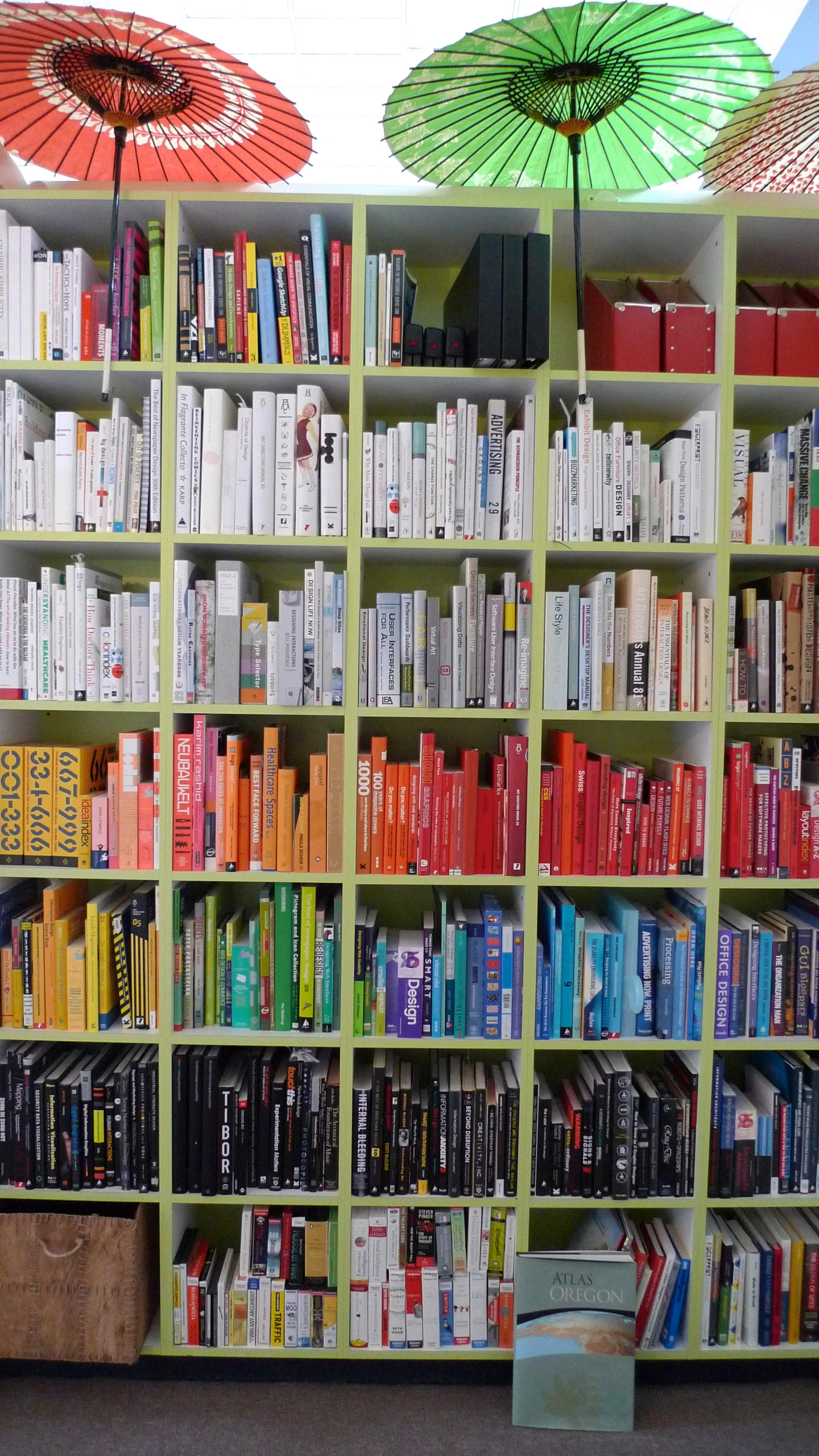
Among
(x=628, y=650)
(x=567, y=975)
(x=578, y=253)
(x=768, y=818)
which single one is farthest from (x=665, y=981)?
(x=578, y=253)

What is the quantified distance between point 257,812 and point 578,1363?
1.43m

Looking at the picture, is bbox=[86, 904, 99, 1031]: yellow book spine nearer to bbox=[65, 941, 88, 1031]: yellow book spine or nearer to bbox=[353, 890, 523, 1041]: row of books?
bbox=[65, 941, 88, 1031]: yellow book spine

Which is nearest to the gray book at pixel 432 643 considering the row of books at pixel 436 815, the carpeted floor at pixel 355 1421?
the row of books at pixel 436 815

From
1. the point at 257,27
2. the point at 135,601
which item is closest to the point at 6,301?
the point at 135,601

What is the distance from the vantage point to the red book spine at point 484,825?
178 centimetres

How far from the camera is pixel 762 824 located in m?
1.81

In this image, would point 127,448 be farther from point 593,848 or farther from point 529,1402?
point 529,1402

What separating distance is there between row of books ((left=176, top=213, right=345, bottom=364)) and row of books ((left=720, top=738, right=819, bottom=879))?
1.32 m

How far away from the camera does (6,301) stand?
1.77 meters

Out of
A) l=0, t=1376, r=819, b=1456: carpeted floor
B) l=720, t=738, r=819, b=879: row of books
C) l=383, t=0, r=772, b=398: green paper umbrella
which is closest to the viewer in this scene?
l=383, t=0, r=772, b=398: green paper umbrella

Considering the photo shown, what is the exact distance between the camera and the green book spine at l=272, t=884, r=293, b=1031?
1.80 m

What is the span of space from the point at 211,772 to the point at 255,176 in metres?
1.30

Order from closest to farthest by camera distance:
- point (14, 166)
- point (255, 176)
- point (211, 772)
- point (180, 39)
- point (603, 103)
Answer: point (180, 39), point (603, 103), point (255, 176), point (211, 772), point (14, 166)

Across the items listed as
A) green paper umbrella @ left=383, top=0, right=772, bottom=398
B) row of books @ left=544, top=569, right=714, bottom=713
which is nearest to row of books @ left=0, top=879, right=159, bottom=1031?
row of books @ left=544, top=569, right=714, bottom=713
